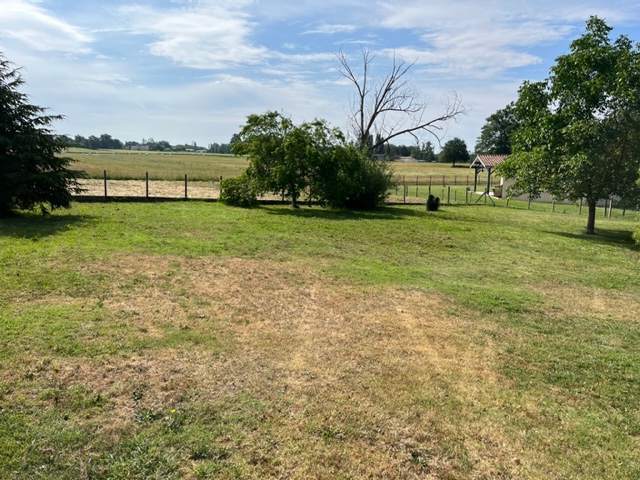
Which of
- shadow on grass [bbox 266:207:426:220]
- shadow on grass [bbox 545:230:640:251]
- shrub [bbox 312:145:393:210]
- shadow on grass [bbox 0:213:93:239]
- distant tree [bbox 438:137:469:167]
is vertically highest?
distant tree [bbox 438:137:469:167]

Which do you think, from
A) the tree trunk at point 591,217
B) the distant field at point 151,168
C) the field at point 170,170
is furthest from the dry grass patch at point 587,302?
the field at point 170,170

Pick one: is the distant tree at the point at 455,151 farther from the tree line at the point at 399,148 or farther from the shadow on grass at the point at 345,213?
the shadow on grass at the point at 345,213

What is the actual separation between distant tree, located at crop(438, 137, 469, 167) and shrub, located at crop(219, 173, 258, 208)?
7671cm

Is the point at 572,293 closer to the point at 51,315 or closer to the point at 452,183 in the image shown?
the point at 51,315

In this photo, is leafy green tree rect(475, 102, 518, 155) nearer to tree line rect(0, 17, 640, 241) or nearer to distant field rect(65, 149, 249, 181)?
distant field rect(65, 149, 249, 181)

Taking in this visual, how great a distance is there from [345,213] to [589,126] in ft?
31.3

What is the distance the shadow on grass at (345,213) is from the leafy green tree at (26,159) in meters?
7.62

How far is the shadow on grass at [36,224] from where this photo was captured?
35.4 feet

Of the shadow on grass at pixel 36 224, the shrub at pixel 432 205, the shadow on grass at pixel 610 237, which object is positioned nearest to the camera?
the shadow on grass at pixel 36 224

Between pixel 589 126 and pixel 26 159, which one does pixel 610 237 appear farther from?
pixel 26 159

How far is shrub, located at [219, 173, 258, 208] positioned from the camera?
20.4 meters

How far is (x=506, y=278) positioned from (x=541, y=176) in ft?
30.8

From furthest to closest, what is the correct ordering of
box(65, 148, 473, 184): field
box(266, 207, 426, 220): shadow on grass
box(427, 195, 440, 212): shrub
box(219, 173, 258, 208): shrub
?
box(65, 148, 473, 184): field → box(427, 195, 440, 212): shrub → box(219, 173, 258, 208): shrub → box(266, 207, 426, 220): shadow on grass

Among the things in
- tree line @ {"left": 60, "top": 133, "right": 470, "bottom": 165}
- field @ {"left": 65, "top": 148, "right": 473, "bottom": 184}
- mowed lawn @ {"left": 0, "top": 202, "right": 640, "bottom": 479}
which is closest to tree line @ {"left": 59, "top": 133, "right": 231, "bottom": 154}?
tree line @ {"left": 60, "top": 133, "right": 470, "bottom": 165}
